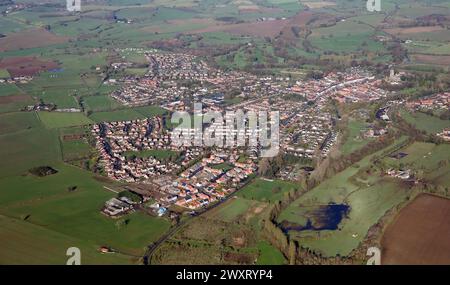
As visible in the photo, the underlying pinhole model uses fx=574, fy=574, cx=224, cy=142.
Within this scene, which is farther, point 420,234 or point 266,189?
point 266,189

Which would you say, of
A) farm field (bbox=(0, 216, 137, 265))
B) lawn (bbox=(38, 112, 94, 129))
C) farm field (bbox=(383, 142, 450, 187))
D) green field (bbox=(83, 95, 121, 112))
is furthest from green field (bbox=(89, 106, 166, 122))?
farm field (bbox=(383, 142, 450, 187))

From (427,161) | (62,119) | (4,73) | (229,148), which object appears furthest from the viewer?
(4,73)

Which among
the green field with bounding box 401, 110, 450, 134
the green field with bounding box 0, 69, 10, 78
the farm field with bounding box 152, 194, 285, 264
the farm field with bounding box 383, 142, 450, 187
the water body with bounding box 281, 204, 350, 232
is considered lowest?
the farm field with bounding box 152, 194, 285, 264

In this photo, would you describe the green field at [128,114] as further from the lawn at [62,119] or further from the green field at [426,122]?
the green field at [426,122]

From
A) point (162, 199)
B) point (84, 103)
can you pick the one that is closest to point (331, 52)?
point (84, 103)

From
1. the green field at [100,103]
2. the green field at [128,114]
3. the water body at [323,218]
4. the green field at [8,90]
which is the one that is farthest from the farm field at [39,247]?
the green field at [8,90]

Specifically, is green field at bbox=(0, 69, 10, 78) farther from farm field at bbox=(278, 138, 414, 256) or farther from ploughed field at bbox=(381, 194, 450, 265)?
ploughed field at bbox=(381, 194, 450, 265)

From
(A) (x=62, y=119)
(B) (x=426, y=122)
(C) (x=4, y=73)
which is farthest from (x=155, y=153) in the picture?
(C) (x=4, y=73)

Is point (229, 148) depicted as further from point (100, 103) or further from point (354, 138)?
point (100, 103)
